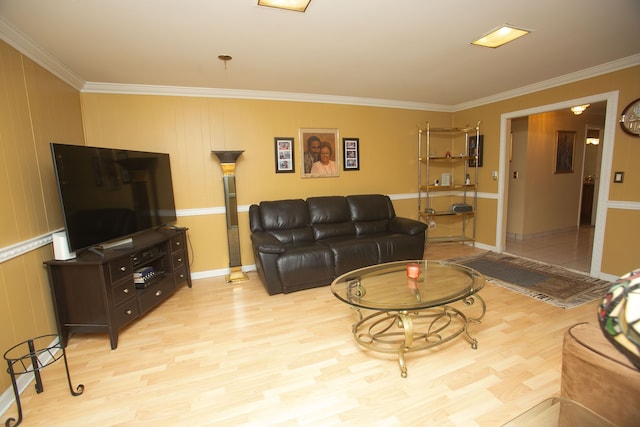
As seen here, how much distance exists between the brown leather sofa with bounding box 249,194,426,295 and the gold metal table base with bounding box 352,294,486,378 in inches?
37.7

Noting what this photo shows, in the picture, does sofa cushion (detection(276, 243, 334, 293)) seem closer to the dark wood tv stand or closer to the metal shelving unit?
the dark wood tv stand

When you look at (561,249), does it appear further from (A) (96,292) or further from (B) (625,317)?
(A) (96,292)

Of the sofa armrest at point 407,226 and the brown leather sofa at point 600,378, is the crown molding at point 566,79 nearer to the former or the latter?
the sofa armrest at point 407,226

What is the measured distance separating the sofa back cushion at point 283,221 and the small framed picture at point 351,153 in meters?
1.11

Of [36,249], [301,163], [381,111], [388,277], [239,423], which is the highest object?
[381,111]

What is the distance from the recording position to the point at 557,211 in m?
5.49

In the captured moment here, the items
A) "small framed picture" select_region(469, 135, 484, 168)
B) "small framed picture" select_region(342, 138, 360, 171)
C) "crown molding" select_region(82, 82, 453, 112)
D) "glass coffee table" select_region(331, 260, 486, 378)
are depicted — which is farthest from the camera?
"small framed picture" select_region(469, 135, 484, 168)

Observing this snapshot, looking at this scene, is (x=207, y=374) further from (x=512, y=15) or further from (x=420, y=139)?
(x=420, y=139)

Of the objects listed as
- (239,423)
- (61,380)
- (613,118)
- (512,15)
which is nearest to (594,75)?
(613,118)

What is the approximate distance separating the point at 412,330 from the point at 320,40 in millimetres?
2309

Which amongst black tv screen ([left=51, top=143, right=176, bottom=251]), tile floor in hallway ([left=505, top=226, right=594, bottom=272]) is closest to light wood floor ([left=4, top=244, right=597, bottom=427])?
black tv screen ([left=51, top=143, right=176, bottom=251])

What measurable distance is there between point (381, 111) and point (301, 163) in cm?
156

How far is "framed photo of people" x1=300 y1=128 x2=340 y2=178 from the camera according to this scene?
418cm

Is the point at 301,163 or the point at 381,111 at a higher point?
the point at 381,111
